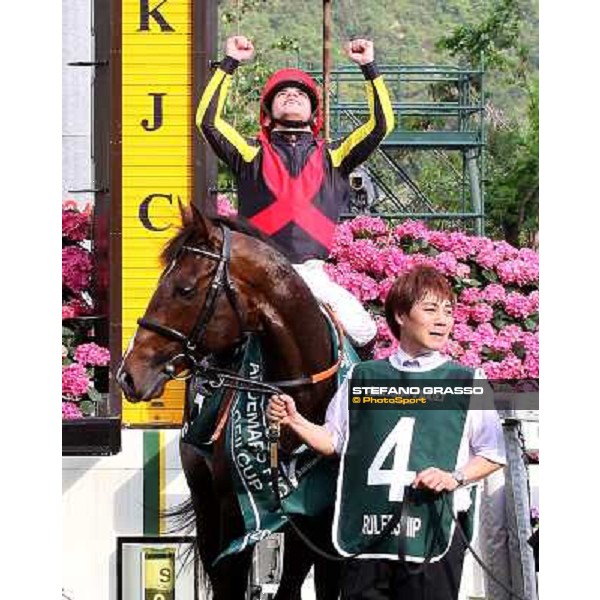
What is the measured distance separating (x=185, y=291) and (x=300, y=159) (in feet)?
1.86

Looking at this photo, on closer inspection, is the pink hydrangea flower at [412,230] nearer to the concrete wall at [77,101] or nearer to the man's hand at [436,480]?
the man's hand at [436,480]

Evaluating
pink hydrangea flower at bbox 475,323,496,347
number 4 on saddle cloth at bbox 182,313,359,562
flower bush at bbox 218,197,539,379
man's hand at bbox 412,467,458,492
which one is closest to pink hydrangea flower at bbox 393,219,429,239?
flower bush at bbox 218,197,539,379

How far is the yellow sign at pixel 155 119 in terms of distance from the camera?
6387 mm

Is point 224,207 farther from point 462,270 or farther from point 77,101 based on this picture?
point 462,270

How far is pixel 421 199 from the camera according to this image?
20.8 feet

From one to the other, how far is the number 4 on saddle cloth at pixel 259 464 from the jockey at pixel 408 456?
0.19ft

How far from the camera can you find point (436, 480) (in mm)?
5895

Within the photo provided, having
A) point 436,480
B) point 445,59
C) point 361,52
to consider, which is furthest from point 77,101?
point 436,480

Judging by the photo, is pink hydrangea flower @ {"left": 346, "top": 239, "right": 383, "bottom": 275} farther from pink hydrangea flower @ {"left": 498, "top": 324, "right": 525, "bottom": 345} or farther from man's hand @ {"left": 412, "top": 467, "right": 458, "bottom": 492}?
man's hand @ {"left": 412, "top": 467, "right": 458, "bottom": 492}

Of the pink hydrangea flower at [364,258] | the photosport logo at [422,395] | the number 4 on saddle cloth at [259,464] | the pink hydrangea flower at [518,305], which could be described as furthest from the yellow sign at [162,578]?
the pink hydrangea flower at [518,305]

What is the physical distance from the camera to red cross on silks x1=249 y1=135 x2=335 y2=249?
620cm

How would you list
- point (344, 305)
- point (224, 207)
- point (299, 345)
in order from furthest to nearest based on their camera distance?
point (224, 207), point (344, 305), point (299, 345)
